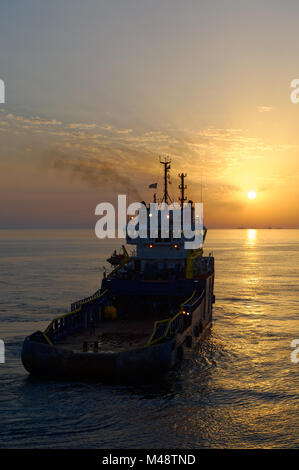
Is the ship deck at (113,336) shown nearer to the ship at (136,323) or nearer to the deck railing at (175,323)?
the ship at (136,323)

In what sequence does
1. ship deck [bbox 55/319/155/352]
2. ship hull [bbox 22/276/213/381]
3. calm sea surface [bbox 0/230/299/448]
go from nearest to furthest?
1. calm sea surface [bbox 0/230/299/448]
2. ship hull [bbox 22/276/213/381]
3. ship deck [bbox 55/319/155/352]

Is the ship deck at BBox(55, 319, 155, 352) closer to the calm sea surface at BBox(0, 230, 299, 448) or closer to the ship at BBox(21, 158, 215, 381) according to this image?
the ship at BBox(21, 158, 215, 381)

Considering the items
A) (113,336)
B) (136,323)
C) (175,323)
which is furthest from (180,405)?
(136,323)

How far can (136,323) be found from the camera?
35188 millimetres

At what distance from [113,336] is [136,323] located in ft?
15.4

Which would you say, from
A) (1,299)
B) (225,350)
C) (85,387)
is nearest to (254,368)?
(225,350)

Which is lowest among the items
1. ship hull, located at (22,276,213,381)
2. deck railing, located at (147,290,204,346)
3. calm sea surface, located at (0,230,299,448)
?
calm sea surface, located at (0,230,299,448)

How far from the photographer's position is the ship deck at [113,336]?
27.8 m

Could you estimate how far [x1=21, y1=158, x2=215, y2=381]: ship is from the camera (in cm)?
2525

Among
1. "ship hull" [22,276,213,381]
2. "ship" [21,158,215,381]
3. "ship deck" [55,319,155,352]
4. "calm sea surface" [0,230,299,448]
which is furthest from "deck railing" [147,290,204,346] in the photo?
"calm sea surface" [0,230,299,448]

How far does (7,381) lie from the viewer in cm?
2762

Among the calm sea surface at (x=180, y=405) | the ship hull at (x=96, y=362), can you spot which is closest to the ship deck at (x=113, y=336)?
the ship hull at (x=96, y=362)

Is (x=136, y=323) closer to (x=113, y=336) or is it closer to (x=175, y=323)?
(x=113, y=336)

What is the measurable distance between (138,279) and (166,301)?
3.19m
